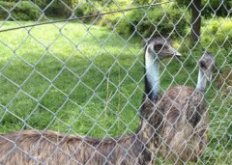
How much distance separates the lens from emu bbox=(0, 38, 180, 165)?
2994 mm

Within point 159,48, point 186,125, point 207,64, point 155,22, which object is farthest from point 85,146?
point 155,22

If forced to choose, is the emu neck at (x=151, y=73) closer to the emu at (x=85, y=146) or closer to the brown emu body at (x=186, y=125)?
the emu at (x=85, y=146)

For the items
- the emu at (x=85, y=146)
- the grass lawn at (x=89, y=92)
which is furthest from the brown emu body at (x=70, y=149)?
the grass lawn at (x=89, y=92)

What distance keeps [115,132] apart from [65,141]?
153 cm

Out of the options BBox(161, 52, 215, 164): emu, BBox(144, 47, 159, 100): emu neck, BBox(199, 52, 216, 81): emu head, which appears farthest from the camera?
BBox(199, 52, 216, 81): emu head

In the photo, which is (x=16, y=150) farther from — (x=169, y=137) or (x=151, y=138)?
(x=169, y=137)

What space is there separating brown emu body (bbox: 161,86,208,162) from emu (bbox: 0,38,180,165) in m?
0.44

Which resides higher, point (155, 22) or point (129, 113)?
point (129, 113)

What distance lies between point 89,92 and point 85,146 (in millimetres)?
3028

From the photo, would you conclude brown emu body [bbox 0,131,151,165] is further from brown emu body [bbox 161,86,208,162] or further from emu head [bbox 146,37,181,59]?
brown emu body [bbox 161,86,208,162]

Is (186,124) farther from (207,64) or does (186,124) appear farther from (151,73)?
(151,73)

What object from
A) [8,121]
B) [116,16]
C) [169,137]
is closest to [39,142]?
[169,137]

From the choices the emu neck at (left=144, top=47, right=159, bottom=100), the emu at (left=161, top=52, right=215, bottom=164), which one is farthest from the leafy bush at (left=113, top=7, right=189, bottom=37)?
the emu neck at (left=144, top=47, right=159, bottom=100)

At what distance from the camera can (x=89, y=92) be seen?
6184 millimetres
